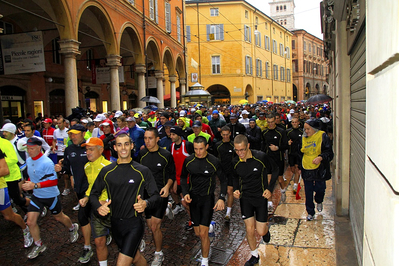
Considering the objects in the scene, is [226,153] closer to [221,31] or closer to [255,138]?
[255,138]

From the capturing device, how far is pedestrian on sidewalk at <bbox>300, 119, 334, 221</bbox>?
6.10 meters

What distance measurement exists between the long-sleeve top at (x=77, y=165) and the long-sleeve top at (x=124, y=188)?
174 centimetres

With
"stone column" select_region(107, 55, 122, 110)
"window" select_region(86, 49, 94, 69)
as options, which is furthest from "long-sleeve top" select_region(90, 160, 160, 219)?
"window" select_region(86, 49, 94, 69)

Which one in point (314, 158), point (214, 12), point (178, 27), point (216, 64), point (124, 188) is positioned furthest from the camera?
point (216, 64)

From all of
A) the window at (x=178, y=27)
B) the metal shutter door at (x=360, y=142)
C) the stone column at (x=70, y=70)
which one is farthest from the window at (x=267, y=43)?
the metal shutter door at (x=360, y=142)

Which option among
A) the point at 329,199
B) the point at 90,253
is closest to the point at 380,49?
the point at 90,253

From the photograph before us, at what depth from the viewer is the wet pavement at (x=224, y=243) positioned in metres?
4.92

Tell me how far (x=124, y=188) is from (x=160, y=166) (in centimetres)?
148

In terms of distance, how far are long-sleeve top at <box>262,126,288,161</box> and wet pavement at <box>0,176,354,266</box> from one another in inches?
54.6

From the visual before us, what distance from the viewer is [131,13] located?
21.4m

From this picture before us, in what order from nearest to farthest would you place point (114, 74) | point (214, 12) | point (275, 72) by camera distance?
1. point (114, 74)
2. point (214, 12)
3. point (275, 72)

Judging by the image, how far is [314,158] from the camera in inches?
242

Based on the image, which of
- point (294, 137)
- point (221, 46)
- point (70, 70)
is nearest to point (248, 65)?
point (221, 46)

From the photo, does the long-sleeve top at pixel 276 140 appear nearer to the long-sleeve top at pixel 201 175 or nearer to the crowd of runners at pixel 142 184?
the crowd of runners at pixel 142 184
